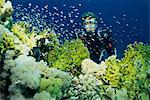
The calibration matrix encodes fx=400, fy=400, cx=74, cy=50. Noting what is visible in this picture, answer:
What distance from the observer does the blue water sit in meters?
4.99

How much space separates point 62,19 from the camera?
498 centimetres

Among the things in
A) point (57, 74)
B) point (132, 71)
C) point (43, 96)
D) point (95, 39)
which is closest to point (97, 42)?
point (95, 39)

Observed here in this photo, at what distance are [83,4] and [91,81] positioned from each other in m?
0.99

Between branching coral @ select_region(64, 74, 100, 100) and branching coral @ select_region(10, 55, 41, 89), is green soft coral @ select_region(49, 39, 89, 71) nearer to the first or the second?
branching coral @ select_region(64, 74, 100, 100)

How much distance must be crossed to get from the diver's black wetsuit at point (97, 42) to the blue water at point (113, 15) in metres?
0.08

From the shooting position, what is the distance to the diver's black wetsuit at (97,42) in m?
4.97

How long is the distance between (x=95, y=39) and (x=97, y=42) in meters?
0.04

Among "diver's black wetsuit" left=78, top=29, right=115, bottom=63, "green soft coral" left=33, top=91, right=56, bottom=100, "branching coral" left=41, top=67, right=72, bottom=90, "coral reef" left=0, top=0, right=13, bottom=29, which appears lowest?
"green soft coral" left=33, top=91, right=56, bottom=100

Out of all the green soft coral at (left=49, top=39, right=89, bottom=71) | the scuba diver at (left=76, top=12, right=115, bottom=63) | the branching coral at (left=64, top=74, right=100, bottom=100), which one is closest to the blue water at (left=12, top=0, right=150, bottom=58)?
the scuba diver at (left=76, top=12, right=115, bottom=63)

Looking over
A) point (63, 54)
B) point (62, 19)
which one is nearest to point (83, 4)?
point (62, 19)

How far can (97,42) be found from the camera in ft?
16.3

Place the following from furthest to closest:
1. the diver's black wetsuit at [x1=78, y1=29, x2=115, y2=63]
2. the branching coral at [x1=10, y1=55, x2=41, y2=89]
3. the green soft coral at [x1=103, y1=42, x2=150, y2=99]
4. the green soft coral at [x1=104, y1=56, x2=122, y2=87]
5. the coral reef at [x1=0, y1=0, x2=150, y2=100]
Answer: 1. the diver's black wetsuit at [x1=78, y1=29, x2=115, y2=63]
2. the green soft coral at [x1=104, y1=56, x2=122, y2=87]
3. the green soft coral at [x1=103, y1=42, x2=150, y2=99]
4. the coral reef at [x1=0, y1=0, x2=150, y2=100]
5. the branching coral at [x1=10, y1=55, x2=41, y2=89]

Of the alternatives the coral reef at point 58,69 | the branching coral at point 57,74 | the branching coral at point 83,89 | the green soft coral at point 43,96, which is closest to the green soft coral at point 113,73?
the coral reef at point 58,69

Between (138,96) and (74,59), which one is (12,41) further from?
(138,96)
